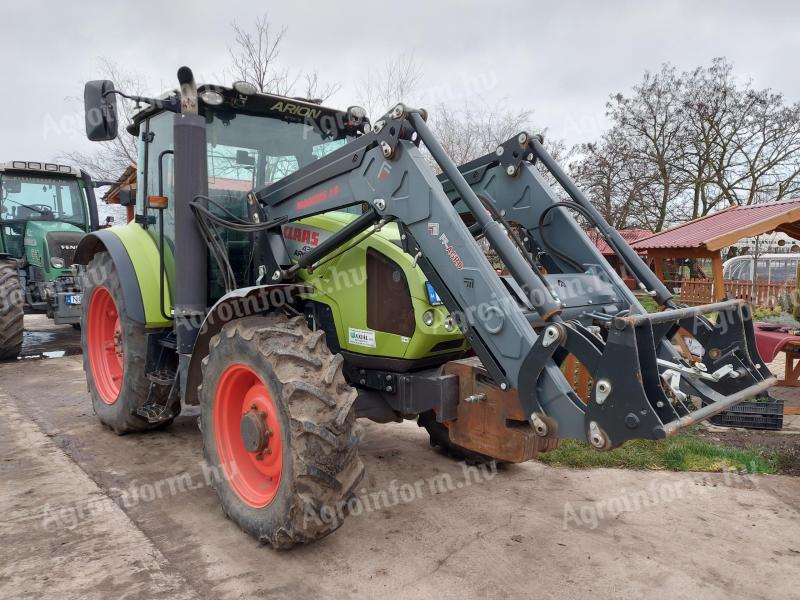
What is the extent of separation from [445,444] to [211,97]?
3.04 meters

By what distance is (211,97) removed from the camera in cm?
391

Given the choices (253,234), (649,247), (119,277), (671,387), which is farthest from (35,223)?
(649,247)

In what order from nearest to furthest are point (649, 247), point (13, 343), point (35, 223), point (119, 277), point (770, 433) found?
1. point (119, 277)
2. point (770, 433)
3. point (13, 343)
4. point (35, 223)
5. point (649, 247)

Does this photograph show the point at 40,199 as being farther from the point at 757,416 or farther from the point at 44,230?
the point at 757,416

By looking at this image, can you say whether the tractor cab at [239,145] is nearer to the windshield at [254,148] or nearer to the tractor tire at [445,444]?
the windshield at [254,148]

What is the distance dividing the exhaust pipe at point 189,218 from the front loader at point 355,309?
1 centimetres

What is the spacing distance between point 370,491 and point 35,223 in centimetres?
891

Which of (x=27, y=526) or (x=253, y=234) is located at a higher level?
(x=253, y=234)

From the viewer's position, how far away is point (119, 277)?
4.48 meters

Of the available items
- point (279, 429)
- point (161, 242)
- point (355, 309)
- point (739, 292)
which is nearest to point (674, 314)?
point (355, 309)

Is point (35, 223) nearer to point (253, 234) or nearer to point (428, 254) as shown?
point (253, 234)

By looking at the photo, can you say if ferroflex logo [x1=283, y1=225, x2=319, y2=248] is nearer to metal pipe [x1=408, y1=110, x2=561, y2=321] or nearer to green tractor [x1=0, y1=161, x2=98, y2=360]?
metal pipe [x1=408, y1=110, x2=561, y2=321]

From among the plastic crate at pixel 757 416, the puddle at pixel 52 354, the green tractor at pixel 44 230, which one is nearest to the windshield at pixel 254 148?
the plastic crate at pixel 757 416

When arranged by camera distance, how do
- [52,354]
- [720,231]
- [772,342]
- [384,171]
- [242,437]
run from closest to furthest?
→ [384,171] < [242,437] < [772,342] < [52,354] < [720,231]
